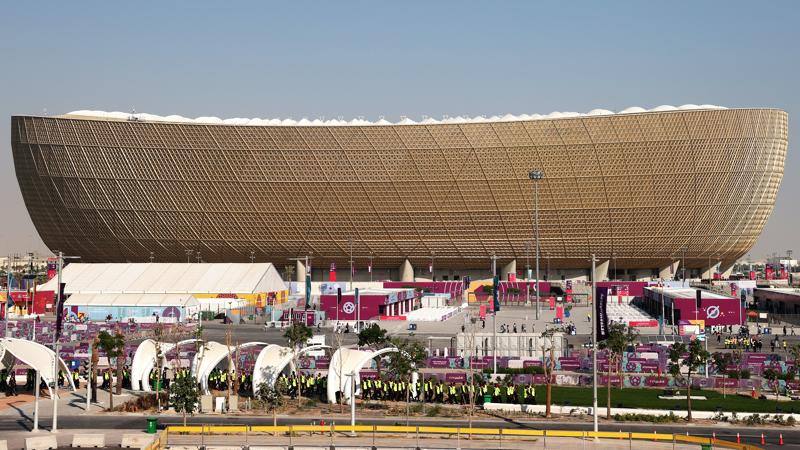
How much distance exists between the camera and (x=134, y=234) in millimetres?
141375

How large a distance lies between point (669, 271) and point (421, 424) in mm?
103900

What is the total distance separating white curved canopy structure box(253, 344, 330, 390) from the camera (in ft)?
163

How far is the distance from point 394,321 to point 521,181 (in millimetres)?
43116

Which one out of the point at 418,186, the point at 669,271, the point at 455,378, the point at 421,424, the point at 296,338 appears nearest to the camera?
the point at 421,424

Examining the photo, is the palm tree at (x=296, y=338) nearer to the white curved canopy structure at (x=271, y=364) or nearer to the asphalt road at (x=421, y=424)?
the white curved canopy structure at (x=271, y=364)

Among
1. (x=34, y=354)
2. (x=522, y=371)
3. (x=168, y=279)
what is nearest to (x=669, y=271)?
(x=168, y=279)

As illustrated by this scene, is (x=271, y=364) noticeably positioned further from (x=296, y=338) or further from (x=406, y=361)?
(x=406, y=361)

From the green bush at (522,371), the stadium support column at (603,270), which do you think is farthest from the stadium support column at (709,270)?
the green bush at (522,371)

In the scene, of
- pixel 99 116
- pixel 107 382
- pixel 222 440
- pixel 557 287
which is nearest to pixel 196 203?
pixel 99 116

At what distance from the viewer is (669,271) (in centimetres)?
14175

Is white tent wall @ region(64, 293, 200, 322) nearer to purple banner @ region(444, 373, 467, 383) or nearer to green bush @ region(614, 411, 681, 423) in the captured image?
purple banner @ region(444, 373, 467, 383)

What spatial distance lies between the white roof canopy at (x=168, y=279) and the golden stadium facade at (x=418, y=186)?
1581 cm

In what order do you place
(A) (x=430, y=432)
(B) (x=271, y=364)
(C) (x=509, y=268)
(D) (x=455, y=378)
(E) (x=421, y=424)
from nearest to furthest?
1. (A) (x=430, y=432)
2. (E) (x=421, y=424)
3. (B) (x=271, y=364)
4. (D) (x=455, y=378)
5. (C) (x=509, y=268)

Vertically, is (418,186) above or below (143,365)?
above
